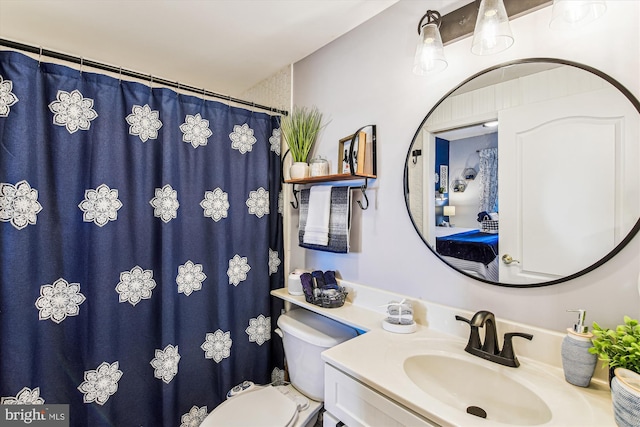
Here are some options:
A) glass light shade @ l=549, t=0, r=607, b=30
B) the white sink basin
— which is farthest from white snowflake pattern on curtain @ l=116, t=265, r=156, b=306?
glass light shade @ l=549, t=0, r=607, b=30

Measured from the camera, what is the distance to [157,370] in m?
1.48

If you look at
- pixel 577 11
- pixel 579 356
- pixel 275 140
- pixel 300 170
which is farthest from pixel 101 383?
pixel 577 11

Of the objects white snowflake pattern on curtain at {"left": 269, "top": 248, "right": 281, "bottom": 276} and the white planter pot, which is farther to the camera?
white snowflake pattern on curtain at {"left": 269, "top": 248, "right": 281, "bottom": 276}

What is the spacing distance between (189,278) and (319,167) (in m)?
0.92

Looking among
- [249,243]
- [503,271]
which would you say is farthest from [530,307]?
[249,243]

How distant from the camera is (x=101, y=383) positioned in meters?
1.34

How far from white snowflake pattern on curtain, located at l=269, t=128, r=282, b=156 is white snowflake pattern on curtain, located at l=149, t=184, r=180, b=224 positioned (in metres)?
0.68

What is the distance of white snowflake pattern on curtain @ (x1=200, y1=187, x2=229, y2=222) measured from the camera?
5.41ft

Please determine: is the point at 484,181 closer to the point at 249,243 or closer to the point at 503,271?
the point at 503,271

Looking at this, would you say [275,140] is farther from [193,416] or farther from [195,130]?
[193,416]

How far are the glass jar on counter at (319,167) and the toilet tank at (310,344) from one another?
796mm

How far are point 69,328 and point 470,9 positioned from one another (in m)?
2.11

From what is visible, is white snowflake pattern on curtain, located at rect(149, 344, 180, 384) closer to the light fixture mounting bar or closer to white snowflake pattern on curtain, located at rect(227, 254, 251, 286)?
white snowflake pattern on curtain, located at rect(227, 254, 251, 286)

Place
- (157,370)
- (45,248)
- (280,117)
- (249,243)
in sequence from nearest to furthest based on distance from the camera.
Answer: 1. (45,248)
2. (157,370)
3. (249,243)
4. (280,117)
